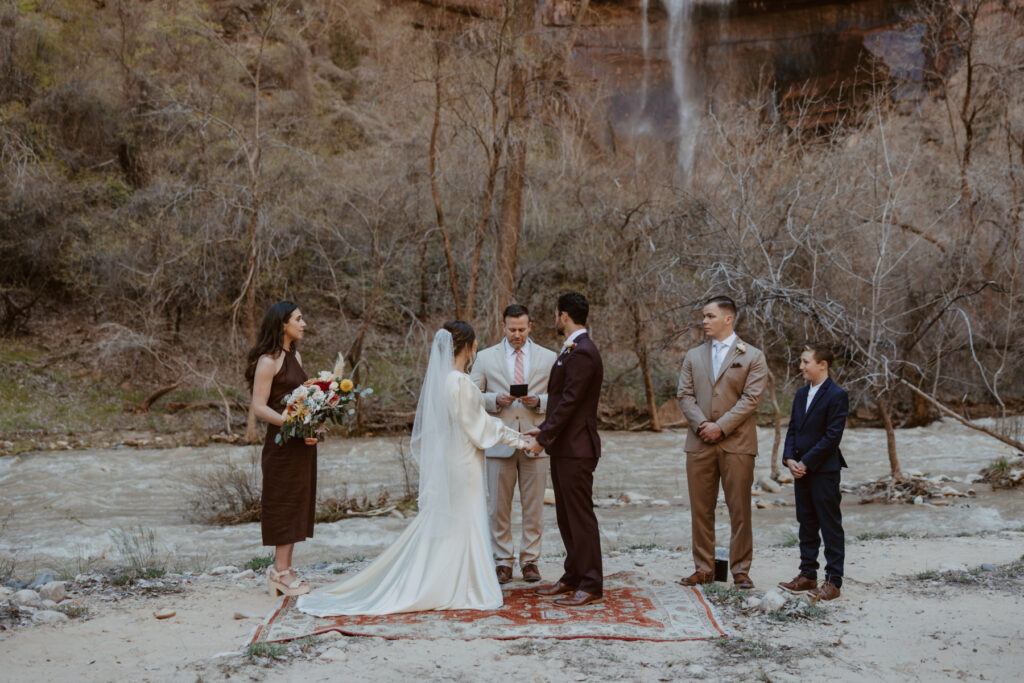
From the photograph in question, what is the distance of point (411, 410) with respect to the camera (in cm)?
1788

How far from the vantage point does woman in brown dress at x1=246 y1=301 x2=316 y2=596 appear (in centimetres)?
599

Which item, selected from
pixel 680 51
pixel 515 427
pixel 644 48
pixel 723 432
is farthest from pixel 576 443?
pixel 644 48

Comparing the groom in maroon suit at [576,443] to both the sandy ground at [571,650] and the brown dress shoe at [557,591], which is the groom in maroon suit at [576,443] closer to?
the brown dress shoe at [557,591]

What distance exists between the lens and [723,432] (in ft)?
20.1

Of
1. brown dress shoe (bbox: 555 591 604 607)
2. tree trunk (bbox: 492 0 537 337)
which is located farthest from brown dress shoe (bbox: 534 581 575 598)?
tree trunk (bbox: 492 0 537 337)

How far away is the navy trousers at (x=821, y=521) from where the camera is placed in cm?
593

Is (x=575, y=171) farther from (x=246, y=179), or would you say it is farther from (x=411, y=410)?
(x=246, y=179)

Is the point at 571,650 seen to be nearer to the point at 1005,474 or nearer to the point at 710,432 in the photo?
the point at 710,432

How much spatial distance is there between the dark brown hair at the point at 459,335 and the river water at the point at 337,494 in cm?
348

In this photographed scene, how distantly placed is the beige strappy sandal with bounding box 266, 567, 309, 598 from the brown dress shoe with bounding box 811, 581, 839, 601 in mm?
3576

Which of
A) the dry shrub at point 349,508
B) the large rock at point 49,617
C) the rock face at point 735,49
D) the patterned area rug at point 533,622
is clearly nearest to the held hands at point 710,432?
the patterned area rug at point 533,622

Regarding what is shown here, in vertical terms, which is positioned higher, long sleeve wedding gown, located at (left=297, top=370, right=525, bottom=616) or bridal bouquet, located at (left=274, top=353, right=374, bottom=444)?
bridal bouquet, located at (left=274, top=353, right=374, bottom=444)

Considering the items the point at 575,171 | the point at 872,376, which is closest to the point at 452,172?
the point at 575,171

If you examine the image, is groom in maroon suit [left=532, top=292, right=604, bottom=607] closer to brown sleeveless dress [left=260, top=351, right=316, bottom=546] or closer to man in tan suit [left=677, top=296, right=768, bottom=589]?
man in tan suit [left=677, top=296, right=768, bottom=589]
